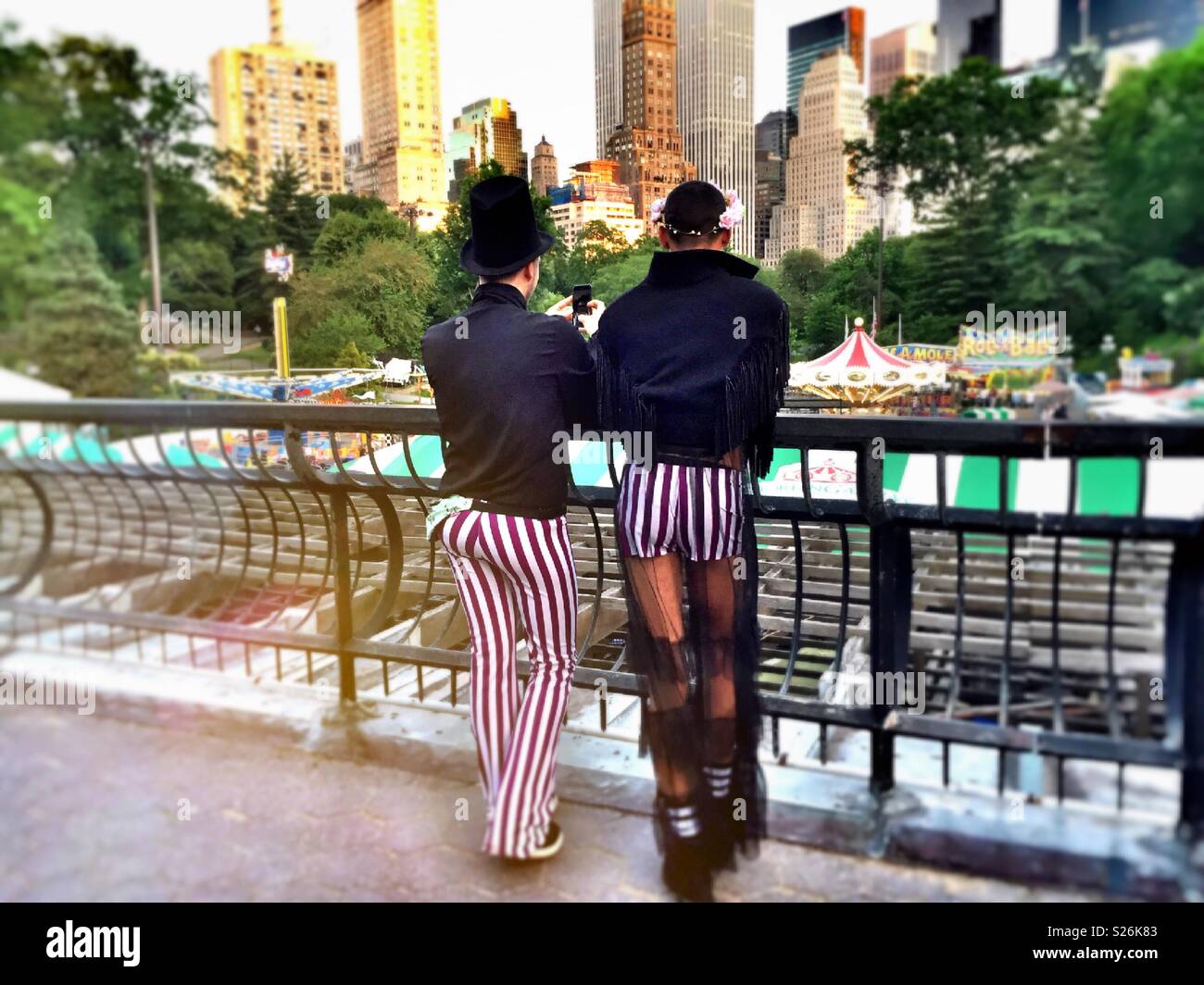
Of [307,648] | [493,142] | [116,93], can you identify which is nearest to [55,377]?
[116,93]

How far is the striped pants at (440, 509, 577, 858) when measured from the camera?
238cm

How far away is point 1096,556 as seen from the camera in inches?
104

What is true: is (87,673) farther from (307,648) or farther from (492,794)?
(492,794)

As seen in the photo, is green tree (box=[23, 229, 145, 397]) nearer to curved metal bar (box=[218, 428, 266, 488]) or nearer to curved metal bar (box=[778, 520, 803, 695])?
curved metal bar (box=[218, 428, 266, 488])

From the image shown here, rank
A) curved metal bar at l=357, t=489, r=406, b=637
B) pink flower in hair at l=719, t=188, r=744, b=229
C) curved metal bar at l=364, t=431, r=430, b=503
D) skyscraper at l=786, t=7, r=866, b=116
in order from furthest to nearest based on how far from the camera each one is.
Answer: curved metal bar at l=357, t=489, r=406, b=637, curved metal bar at l=364, t=431, r=430, b=503, skyscraper at l=786, t=7, r=866, b=116, pink flower in hair at l=719, t=188, r=744, b=229

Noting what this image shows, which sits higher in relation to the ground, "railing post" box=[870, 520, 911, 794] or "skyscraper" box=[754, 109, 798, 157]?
"skyscraper" box=[754, 109, 798, 157]

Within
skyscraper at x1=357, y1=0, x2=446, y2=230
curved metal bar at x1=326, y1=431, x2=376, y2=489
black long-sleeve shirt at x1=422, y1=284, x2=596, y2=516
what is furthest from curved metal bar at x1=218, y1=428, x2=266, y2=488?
black long-sleeve shirt at x1=422, y1=284, x2=596, y2=516

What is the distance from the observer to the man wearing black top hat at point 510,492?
2.30 metres

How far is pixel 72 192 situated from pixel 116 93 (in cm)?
41

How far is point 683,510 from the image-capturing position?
2430mm

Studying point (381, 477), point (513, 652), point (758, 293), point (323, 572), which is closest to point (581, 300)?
point (758, 293)

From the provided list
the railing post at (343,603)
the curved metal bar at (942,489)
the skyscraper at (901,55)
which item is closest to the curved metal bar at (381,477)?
the railing post at (343,603)

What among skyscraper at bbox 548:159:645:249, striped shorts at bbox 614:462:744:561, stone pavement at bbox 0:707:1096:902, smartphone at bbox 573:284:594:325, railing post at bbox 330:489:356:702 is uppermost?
skyscraper at bbox 548:159:645:249

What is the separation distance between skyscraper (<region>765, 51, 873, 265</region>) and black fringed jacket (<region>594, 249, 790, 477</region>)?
0.64 m
